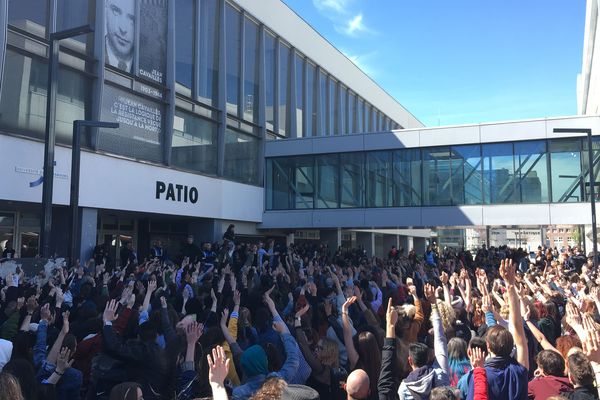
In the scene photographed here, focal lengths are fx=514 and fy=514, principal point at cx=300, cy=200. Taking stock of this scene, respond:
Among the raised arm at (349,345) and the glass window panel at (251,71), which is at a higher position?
the glass window panel at (251,71)

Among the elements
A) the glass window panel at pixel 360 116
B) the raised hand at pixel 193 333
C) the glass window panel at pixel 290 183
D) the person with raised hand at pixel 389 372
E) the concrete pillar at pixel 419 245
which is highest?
the glass window panel at pixel 360 116

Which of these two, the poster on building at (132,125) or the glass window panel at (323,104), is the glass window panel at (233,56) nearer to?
the poster on building at (132,125)

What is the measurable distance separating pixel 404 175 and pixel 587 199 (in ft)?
23.7

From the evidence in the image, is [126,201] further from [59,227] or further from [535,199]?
[535,199]

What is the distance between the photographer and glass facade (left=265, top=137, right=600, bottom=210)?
20.4m

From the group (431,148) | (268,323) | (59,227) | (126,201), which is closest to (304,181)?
(431,148)

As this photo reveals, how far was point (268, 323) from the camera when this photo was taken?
5645mm

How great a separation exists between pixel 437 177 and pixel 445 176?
1.11 feet

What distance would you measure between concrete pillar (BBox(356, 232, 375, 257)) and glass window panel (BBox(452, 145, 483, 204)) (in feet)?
39.9

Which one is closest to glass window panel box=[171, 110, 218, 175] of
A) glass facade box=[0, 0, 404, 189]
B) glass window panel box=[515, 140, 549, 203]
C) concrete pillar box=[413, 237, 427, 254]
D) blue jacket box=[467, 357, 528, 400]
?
glass facade box=[0, 0, 404, 189]

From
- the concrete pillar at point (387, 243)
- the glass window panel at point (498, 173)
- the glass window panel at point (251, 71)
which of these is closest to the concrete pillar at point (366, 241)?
the concrete pillar at point (387, 243)

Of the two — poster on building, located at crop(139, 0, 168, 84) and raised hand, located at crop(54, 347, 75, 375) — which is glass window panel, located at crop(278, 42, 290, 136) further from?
raised hand, located at crop(54, 347, 75, 375)

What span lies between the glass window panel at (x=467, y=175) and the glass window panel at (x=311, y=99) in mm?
10035

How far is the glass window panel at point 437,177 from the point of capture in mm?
22141
